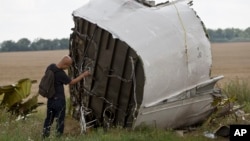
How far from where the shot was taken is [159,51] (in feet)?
27.4

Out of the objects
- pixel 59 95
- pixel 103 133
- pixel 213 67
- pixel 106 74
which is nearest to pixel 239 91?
pixel 106 74

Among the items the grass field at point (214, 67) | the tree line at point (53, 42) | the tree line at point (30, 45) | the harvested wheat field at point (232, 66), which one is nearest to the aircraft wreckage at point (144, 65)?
the harvested wheat field at point (232, 66)

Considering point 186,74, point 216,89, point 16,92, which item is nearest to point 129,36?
point 186,74

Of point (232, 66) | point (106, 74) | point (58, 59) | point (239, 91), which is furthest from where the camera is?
point (58, 59)

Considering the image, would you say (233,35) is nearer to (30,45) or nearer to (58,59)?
(30,45)

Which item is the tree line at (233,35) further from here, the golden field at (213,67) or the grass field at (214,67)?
the grass field at (214,67)

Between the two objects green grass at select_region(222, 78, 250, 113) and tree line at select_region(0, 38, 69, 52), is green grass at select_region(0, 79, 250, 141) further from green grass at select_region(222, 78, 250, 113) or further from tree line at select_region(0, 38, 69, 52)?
tree line at select_region(0, 38, 69, 52)

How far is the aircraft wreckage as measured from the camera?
27.1 ft

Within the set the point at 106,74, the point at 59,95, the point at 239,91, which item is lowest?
the point at 239,91

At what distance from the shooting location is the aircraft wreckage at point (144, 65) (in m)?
8.27

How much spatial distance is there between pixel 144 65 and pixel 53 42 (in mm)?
82841

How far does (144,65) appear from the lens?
806cm

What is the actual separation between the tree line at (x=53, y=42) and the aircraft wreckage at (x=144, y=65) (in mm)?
75701

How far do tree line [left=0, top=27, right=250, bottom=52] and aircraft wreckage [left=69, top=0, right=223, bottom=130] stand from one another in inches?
2980
